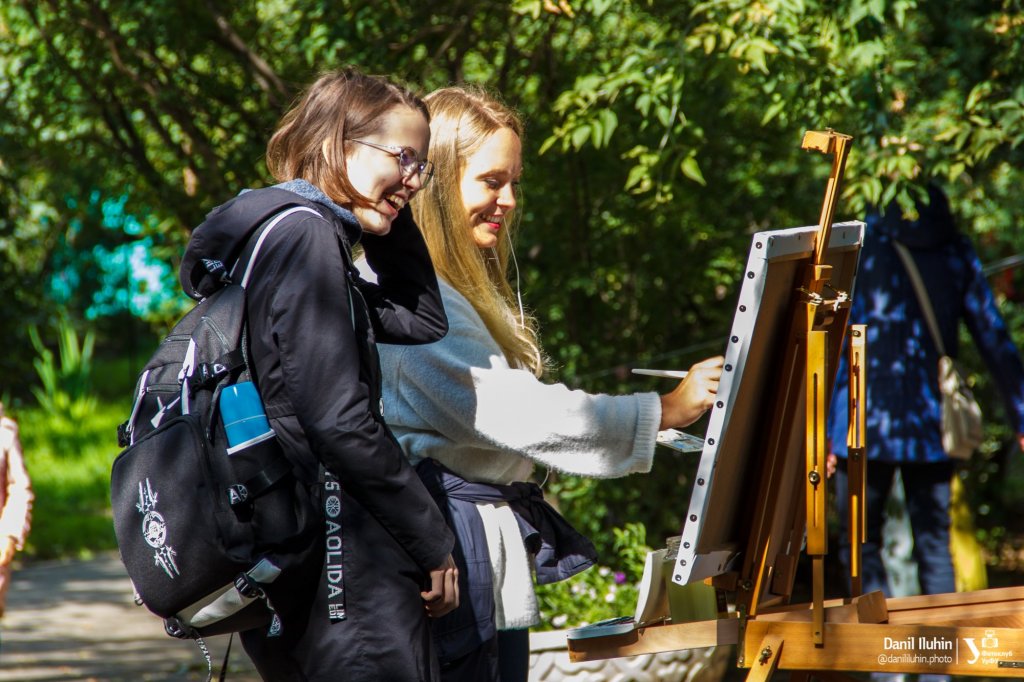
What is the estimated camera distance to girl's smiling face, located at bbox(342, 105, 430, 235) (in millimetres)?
2182

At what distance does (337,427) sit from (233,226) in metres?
0.39

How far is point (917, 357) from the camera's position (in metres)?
4.36

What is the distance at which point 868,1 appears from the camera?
401 centimetres

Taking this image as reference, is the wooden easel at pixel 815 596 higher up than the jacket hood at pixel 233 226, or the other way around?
the jacket hood at pixel 233 226

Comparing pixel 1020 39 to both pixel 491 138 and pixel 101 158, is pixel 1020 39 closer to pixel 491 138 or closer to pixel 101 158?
pixel 491 138

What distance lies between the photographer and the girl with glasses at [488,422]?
7.72 feet

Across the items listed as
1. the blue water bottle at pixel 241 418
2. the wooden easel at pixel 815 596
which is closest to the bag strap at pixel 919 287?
the wooden easel at pixel 815 596

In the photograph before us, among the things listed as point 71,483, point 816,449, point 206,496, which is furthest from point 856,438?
point 71,483

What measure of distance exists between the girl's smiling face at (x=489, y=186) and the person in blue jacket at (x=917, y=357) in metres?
2.04

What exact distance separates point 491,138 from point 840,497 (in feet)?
6.45

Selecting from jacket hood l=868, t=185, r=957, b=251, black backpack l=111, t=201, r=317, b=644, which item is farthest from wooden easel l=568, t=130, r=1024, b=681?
jacket hood l=868, t=185, r=957, b=251

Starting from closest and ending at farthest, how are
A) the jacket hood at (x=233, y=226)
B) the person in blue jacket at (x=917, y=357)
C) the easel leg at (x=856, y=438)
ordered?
the jacket hood at (x=233, y=226)
the easel leg at (x=856, y=438)
the person in blue jacket at (x=917, y=357)

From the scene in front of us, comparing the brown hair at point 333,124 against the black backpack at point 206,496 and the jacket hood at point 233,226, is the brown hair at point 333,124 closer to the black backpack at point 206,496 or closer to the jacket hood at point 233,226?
the jacket hood at point 233,226

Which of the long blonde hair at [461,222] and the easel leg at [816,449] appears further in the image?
the long blonde hair at [461,222]
